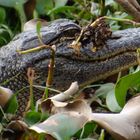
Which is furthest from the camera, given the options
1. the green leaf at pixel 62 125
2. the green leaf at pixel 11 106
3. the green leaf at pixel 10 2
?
the green leaf at pixel 10 2

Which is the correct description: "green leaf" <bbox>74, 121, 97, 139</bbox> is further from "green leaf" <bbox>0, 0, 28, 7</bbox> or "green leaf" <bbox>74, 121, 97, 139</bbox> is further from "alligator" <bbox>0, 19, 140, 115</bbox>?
"green leaf" <bbox>0, 0, 28, 7</bbox>

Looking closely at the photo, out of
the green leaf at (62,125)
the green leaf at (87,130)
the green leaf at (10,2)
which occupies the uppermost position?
the green leaf at (62,125)

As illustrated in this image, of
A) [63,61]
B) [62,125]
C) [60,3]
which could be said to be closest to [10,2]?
[60,3]

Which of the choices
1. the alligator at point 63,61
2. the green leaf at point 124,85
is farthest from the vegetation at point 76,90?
the alligator at point 63,61

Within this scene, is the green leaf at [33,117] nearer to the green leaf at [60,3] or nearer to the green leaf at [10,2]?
the green leaf at [10,2]

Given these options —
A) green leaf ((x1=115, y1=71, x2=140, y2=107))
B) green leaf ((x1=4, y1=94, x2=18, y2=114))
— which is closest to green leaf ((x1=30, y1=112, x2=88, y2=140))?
green leaf ((x1=4, y1=94, x2=18, y2=114))

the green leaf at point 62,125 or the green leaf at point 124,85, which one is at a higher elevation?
the green leaf at point 62,125

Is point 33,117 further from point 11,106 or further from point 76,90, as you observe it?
point 76,90
